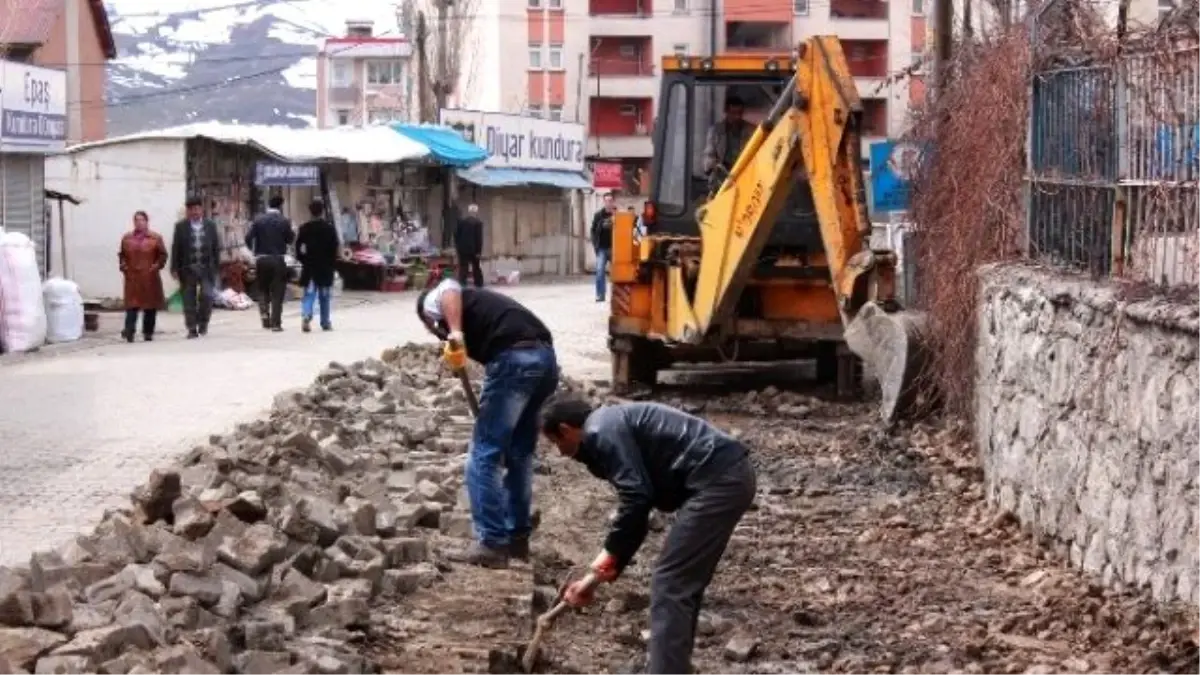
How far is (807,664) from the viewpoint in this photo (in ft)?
29.4

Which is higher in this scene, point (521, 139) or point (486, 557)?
point (521, 139)

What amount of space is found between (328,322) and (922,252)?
11754 mm

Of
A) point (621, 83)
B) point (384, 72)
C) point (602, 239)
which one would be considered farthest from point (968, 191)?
point (384, 72)

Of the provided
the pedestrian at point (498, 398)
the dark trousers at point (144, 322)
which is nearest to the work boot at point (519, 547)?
the pedestrian at point (498, 398)

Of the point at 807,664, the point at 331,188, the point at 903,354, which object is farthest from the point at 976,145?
the point at 331,188

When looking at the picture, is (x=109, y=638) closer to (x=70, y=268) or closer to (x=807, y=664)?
(x=807, y=664)

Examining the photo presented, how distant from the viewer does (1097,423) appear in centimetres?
1024

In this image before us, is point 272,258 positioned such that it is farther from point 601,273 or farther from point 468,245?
point 468,245

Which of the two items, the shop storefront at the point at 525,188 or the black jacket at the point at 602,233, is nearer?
the black jacket at the point at 602,233

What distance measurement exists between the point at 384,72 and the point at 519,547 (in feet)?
361

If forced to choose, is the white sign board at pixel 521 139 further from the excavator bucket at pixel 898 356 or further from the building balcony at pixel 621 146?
the excavator bucket at pixel 898 356

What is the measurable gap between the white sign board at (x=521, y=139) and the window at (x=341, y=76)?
63.7m

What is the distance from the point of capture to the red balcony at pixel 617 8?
8256cm

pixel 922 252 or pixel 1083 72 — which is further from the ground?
pixel 1083 72
